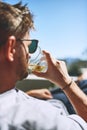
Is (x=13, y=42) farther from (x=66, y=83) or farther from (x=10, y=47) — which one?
(x=66, y=83)

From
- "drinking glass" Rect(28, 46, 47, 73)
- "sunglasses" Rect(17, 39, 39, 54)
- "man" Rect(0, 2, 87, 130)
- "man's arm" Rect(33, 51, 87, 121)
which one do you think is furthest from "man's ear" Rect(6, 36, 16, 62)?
"man's arm" Rect(33, 51, 87, 121)

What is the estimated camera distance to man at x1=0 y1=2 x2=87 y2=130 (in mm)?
1359

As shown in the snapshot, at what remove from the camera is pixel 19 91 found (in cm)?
156

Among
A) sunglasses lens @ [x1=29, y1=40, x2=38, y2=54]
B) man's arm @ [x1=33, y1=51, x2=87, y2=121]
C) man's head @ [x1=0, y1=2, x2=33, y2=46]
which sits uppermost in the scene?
man's head @ [x1=0, y1=2, x2=33, y2=46]

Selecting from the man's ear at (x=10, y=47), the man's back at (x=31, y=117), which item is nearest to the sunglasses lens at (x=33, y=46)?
the man's ear at (x=10, y=47)

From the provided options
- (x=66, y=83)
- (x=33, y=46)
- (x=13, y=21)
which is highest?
(x=13, y=21)

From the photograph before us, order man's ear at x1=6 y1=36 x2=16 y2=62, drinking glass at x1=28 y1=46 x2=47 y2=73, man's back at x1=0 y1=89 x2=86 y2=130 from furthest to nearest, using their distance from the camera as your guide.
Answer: drinking glass at x1=28 y1=46 x2=47 y2=73, man's ear at x1=6 y1=36 x2=16 y2=62, man's back at x1=0 y1=89 x2=86 y2=130

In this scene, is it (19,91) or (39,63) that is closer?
(19,91)

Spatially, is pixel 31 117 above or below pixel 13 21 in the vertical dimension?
below

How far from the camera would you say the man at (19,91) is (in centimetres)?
136

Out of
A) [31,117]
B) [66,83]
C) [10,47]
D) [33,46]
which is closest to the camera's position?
[31,117]

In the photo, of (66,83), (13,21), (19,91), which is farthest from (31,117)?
(66,83)

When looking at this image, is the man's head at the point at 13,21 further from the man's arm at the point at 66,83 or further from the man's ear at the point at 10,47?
the man's arm at the point at 66,83

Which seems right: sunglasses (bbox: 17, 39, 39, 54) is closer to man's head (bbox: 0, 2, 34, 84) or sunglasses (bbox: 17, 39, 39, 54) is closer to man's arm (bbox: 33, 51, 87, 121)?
man's head (bbox: 0, 2, 34, 84)
